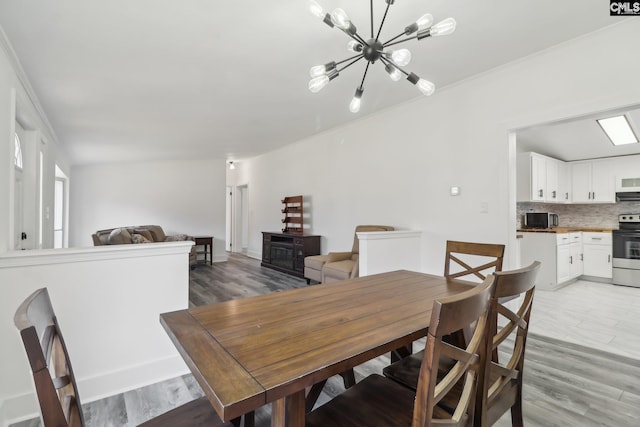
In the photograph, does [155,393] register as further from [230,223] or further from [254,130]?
[230,223]

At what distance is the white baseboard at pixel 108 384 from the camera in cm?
170

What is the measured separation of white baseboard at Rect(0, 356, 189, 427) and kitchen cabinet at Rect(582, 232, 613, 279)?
6.33m

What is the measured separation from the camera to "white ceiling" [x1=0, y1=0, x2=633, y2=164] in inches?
78.9

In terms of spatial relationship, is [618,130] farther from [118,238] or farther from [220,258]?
[220,258]

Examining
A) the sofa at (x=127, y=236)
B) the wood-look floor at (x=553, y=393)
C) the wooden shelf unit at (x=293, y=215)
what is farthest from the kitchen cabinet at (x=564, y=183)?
the sofa at (x=127, y=236)

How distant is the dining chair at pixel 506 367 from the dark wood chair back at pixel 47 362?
1.15 metres

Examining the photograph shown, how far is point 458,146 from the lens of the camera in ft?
11.1

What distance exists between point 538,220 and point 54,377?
615 cm

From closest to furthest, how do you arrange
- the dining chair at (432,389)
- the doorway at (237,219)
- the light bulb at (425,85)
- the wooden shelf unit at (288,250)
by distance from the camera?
the dining chair at (432,389) → the light bulb at (425,85) → the wooden shelf unit at (288,250) → the doorway at (237,219)

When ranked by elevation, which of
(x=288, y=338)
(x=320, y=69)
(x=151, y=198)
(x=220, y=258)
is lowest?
(x=220, y=258)

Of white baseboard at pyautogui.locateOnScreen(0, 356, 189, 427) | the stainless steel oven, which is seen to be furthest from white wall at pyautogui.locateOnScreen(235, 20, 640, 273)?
the stainless steel oven

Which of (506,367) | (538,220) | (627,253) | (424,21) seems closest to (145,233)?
(424,21)

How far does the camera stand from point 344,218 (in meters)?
4.98

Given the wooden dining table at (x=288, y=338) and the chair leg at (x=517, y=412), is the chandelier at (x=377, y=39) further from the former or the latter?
the chair leg at (x=517, y=412)
